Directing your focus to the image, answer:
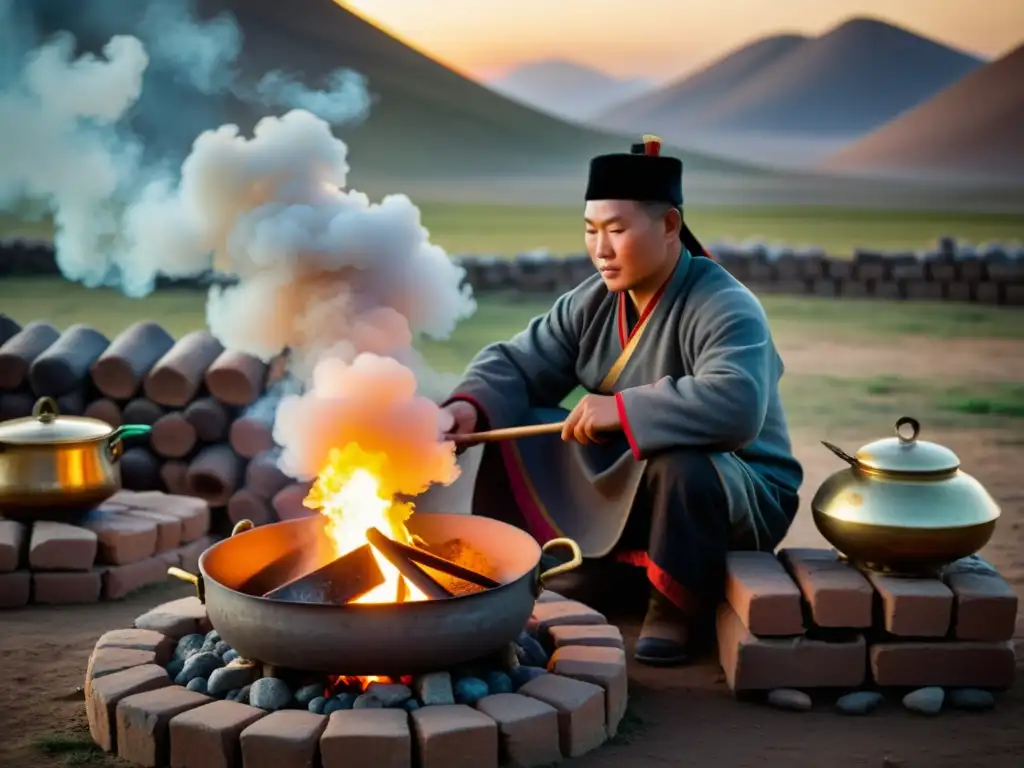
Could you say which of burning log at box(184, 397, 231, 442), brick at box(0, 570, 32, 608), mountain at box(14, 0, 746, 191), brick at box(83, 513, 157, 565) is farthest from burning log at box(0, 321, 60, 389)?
mountain at box(14, 0, 746, 191)

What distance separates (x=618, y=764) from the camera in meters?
2.77

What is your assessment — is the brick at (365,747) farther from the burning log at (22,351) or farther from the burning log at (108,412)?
the burning log at (22,351)

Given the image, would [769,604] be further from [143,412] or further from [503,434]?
[143,412]

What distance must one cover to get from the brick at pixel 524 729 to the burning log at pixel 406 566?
0.27 metres

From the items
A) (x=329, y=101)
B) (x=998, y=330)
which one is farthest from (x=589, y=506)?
(x=998, y=330)

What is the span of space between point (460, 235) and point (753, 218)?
9.46m

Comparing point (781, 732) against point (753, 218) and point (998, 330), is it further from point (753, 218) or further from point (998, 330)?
point (753, 218)

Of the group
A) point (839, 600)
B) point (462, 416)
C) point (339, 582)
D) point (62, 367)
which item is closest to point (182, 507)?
point (62, 367)

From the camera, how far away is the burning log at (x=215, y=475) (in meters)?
4.79

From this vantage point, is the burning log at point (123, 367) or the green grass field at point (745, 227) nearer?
the burning log at point (123, 367)

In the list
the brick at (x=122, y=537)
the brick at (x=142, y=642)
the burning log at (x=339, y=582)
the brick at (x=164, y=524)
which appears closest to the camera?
the burning log at (x=339, y=582)

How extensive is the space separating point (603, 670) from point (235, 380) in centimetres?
240

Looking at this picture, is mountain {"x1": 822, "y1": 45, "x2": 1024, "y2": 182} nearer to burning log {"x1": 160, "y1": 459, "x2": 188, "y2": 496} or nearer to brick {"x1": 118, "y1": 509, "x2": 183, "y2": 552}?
burning log {"x1": 160, "y1": 459, "x2": 188, "y2": 496}

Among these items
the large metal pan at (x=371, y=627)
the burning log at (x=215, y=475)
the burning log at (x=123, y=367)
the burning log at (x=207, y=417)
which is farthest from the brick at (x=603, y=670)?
the burning log at (x=123, y=367)
